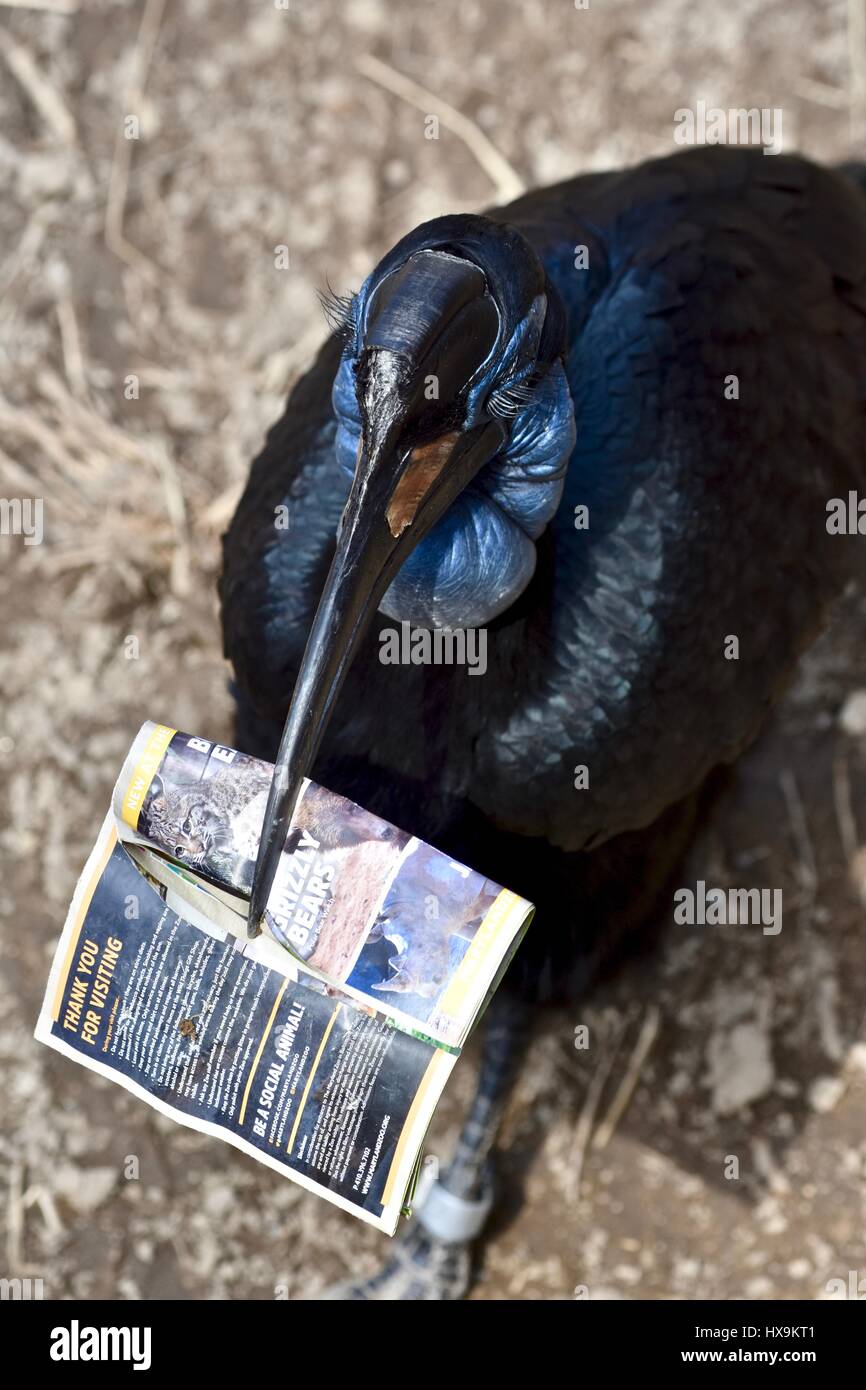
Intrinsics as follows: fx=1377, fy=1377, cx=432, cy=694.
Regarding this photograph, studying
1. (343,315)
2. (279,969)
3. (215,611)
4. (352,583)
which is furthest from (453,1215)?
(343,315)

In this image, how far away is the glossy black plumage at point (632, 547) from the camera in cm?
206

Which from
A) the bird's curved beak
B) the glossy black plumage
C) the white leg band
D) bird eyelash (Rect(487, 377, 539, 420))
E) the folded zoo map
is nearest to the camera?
the bird's curved beak

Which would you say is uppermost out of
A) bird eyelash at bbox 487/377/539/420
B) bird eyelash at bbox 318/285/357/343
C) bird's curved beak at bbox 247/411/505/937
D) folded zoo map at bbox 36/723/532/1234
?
bird eyelash at bbox 318/285/357/343

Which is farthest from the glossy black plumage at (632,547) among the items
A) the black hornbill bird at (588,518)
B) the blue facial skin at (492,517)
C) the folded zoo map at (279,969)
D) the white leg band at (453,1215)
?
the white leg band at (453,1215)

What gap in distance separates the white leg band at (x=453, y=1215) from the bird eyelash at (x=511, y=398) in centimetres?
172

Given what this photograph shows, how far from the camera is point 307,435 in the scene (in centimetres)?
223

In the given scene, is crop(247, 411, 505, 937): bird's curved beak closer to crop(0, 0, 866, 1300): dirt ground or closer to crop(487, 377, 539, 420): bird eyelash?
crop(487, 377, 539, 420): bird eyelash

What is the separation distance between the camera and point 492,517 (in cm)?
182

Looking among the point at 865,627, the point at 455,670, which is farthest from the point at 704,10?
the point at 455,670

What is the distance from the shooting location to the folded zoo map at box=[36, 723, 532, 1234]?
181cm

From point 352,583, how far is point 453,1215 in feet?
5.54

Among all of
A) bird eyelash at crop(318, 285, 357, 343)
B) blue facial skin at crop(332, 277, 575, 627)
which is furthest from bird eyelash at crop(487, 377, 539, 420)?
bird eyelash at crop(318, 285, 357, 343)

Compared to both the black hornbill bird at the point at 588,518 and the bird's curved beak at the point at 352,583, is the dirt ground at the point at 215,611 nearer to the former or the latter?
the black hornbill bird at the point at 588,518
